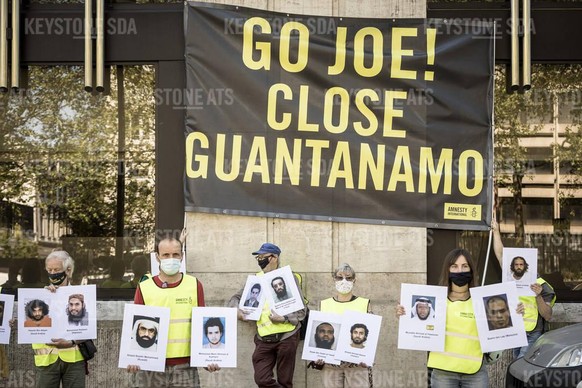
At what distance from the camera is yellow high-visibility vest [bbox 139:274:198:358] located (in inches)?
289

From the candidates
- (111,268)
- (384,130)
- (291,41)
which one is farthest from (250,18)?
(111,268)

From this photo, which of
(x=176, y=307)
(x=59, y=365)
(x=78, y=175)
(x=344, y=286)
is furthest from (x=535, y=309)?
(x=78, y=175)

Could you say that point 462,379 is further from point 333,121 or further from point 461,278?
point 333,121

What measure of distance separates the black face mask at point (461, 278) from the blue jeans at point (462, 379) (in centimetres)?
74

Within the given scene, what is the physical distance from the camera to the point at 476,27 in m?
10.9

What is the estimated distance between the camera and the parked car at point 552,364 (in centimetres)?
752

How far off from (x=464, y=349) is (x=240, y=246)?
4.03 m

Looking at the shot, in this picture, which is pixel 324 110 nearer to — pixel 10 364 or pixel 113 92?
pixel 113 92

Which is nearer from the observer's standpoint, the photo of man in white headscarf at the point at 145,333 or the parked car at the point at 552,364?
the photo of man in white headscarf at the point at 145,333

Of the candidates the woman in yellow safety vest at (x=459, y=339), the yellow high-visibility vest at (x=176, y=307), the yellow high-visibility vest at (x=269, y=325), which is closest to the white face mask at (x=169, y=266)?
the yellow high-visibility vest at (x=176, y=307)

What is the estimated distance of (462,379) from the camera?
7.25 metres

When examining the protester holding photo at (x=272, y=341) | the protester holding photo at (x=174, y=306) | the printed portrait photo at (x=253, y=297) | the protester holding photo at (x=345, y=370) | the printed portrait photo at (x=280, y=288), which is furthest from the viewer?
the protester holding photo at (x=272, y=341)

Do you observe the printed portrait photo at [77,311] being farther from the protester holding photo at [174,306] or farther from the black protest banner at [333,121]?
the black protest banner at [333,121]

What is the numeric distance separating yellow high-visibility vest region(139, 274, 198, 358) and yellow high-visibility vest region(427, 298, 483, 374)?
217cm
